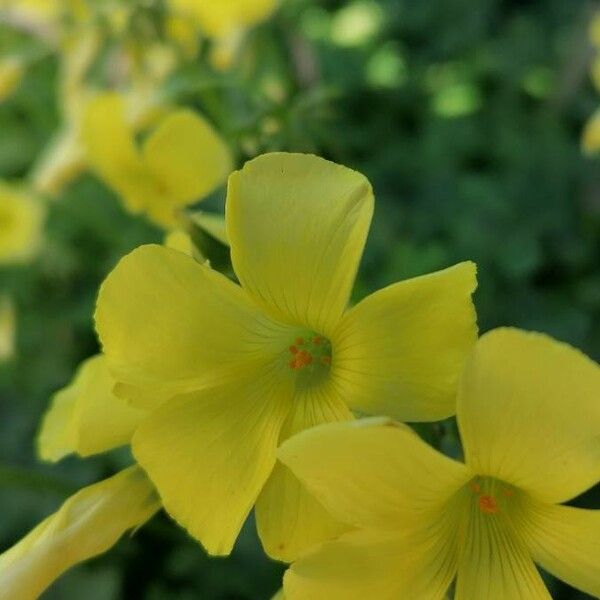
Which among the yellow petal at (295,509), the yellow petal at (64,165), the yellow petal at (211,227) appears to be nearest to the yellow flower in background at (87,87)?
the yellow petal at (64,165)

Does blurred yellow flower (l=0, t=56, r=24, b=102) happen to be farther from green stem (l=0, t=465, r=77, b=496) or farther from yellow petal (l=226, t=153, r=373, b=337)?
yellow petal (l=226, t=153, r=373, b=337)

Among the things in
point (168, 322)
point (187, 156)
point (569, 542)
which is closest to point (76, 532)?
point (168, 322)

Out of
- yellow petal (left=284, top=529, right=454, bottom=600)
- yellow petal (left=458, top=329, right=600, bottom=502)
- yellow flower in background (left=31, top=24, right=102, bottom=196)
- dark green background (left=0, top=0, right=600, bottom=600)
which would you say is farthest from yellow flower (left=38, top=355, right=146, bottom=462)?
yellow flower in background (left=31, top=24, right=102, bottom=196)

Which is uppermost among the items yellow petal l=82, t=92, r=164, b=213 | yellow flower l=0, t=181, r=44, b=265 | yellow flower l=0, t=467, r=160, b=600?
yellow petal l=82, t=92, r=164, b=213

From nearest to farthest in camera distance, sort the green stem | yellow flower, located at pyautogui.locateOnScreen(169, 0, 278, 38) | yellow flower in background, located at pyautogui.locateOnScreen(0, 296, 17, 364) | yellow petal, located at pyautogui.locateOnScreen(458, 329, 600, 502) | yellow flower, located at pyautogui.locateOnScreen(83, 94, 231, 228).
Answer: yellow petal, located at pyautogui.locateOnScreen(458, 329, 600, 502) → the green stem → yellow flower, located at pyautogui.locateOnScreen(83, 94, 231, 228) → yellow flower, located at pyautogui.locateOnScreen(169, 0, 278, 38) → yellow flower in background, located at pyautogui.locateOnScreen(0, 296, 17, 364)

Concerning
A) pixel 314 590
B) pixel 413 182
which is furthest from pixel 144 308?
pixel 413 182

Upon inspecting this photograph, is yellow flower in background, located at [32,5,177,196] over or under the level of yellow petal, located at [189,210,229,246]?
under
